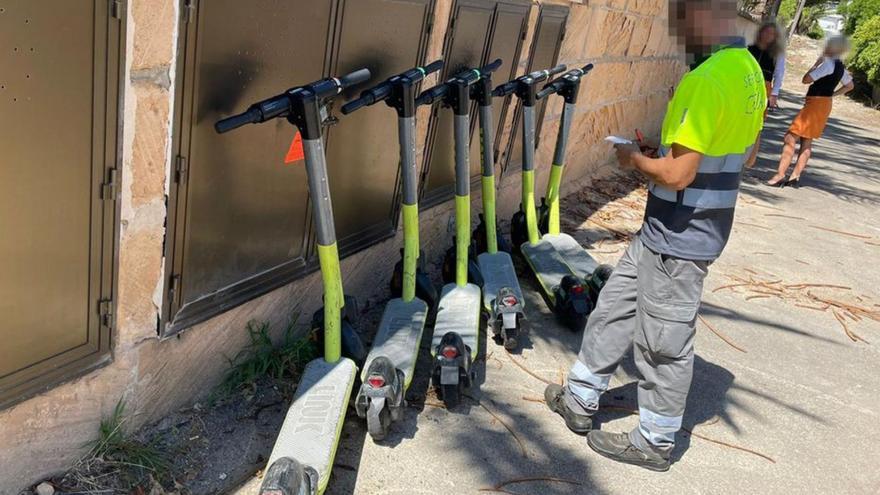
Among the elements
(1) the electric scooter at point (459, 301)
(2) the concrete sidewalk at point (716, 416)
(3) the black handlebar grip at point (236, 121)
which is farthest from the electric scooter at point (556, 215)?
(3) the black handlebar grip at point (236, 121)

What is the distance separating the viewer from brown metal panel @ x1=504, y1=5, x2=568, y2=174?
6098 mm

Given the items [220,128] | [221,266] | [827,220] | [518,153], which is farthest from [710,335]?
[827,220]

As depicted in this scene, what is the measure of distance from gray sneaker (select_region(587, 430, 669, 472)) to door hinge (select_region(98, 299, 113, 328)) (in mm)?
2347

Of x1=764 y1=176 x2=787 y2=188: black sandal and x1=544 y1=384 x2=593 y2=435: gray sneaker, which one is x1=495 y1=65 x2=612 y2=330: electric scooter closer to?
x1=544 y1=384 x2=593 y2=435: gray sneaker

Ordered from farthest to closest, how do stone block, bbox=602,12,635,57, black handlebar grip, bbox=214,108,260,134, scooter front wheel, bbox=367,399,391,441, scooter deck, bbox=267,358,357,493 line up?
stone block, bbox=602,12,635,57, scooter front wheel, bbox=367,399,391,441, scooter deck, bbox=267,358,357,493, black handlebar grip, bbox=214,108,260,134

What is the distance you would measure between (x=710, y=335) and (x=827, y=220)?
463 cm

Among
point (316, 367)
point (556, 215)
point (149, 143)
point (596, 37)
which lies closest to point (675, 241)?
point (316, 367)

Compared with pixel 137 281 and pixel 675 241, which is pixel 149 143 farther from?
pixel 675 241

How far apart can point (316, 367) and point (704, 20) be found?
7.62 ft

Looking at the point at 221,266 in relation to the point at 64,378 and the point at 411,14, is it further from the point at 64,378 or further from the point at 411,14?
the point at 411,14

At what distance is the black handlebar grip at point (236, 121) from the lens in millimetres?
2846

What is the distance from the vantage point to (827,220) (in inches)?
359

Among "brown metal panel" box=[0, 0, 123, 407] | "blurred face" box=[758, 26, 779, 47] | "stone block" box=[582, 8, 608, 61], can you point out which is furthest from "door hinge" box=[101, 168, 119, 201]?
"blurred face" box=[758, 26, 779, 47]

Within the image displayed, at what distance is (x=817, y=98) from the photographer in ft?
33.4
